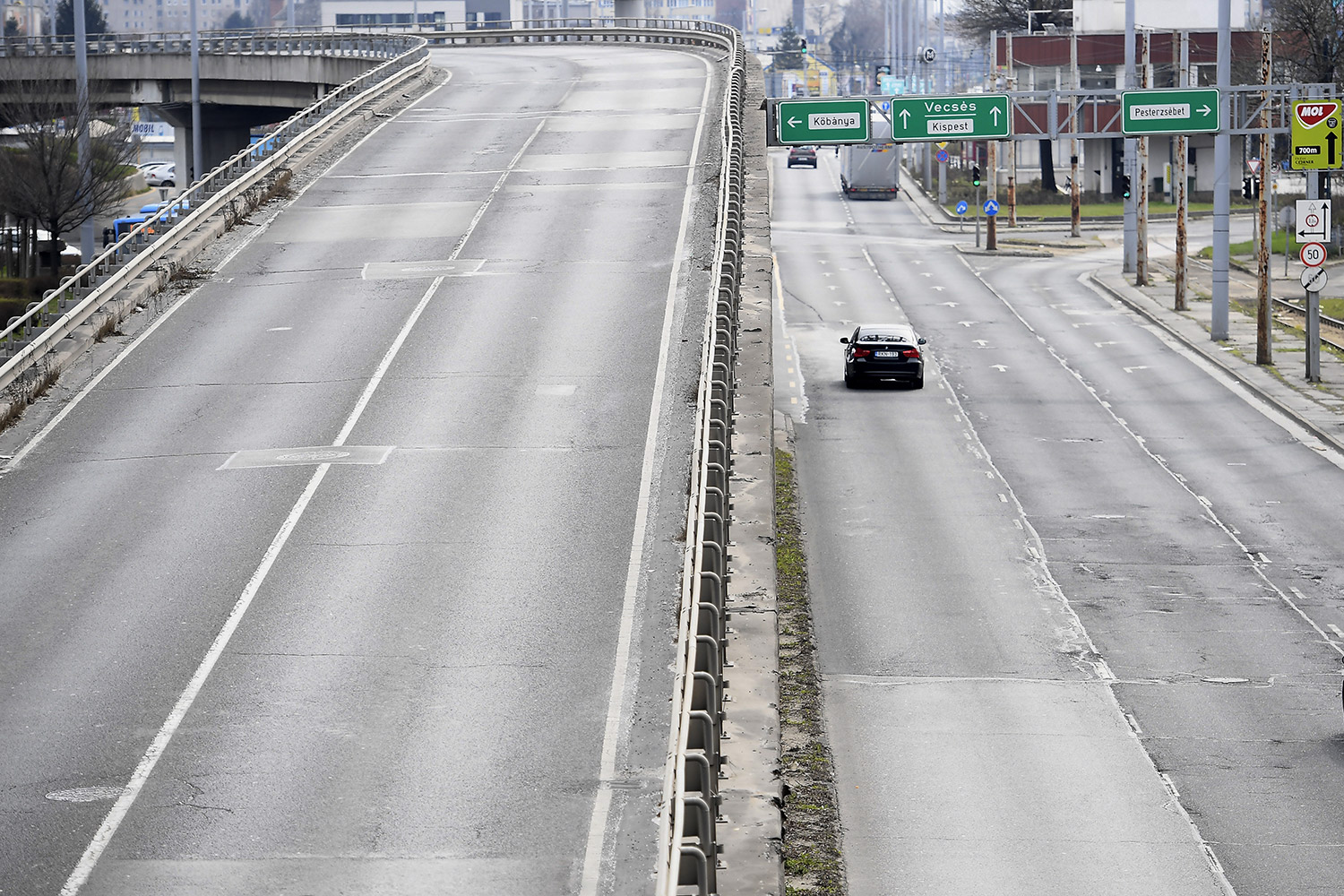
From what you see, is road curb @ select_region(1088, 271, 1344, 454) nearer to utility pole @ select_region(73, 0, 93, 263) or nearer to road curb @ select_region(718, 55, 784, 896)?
road curb @ select_region(718, 55, 784, 896)

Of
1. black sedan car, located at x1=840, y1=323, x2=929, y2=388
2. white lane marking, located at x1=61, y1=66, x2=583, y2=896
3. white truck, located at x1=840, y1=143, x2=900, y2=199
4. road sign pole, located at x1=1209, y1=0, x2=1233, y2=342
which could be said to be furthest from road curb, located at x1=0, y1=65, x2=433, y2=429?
white truck, located at x1=840, y1=143, x2=900, y2=199

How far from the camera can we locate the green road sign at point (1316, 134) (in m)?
37.4

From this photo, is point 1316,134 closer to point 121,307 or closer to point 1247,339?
point 1247,339

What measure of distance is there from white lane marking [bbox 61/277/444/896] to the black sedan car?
17.7m

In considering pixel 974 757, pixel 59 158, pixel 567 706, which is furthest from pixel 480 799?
pixel 59 158

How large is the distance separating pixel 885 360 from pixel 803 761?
2318 cm

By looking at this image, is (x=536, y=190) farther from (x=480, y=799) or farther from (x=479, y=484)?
(x=480, y=799)

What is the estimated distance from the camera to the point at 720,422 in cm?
1934

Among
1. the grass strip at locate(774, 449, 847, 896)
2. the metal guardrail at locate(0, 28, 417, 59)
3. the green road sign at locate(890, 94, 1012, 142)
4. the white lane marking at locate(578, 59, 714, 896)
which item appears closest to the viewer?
the white lane marking at locate(578, 59, 714, 896)

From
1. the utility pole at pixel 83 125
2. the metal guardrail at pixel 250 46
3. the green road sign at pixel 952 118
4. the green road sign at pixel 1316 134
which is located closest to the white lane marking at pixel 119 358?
the utility pole at pixel 83 125

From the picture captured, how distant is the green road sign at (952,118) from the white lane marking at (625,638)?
13.9m

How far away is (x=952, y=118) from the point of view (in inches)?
1689

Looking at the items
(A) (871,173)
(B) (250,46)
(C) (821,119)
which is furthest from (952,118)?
(A) (871,173)

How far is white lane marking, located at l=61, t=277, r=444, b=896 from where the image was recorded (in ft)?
38.2
